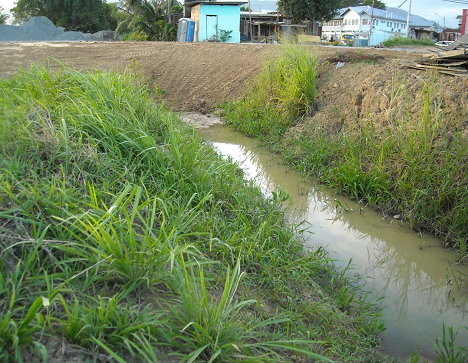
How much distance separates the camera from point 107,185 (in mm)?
3359

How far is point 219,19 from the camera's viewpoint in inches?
1041

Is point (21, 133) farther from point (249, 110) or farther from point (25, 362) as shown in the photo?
point (249, 110)

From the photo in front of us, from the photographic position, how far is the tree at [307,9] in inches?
1184

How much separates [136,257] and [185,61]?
39.7ft

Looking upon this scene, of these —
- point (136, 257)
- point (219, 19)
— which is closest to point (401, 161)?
point (136, 257)

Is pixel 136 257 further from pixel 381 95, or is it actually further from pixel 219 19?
pixel 219 19

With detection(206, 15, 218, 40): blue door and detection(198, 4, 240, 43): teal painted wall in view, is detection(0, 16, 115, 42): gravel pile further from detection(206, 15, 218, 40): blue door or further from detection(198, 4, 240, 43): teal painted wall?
detection(206, 15, 218, 40): blue door

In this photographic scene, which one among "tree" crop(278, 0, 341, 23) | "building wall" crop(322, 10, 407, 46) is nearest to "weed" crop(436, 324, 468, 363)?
"tree" crop(278, 0, 341, 23)

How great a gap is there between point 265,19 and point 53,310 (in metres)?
34.4

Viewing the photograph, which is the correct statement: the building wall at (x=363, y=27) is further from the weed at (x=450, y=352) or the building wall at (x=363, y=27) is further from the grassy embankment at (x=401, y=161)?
the weed at (x=450, y=352)

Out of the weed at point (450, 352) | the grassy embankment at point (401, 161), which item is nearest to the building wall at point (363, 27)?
the grassy embankment at point (401, 161)

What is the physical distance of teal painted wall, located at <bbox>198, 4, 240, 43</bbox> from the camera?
1029 inches

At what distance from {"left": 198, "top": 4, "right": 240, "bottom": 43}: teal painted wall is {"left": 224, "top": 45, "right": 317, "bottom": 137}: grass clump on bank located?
55.0 feet

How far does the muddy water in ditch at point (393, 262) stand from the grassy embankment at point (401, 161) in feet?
0.66
